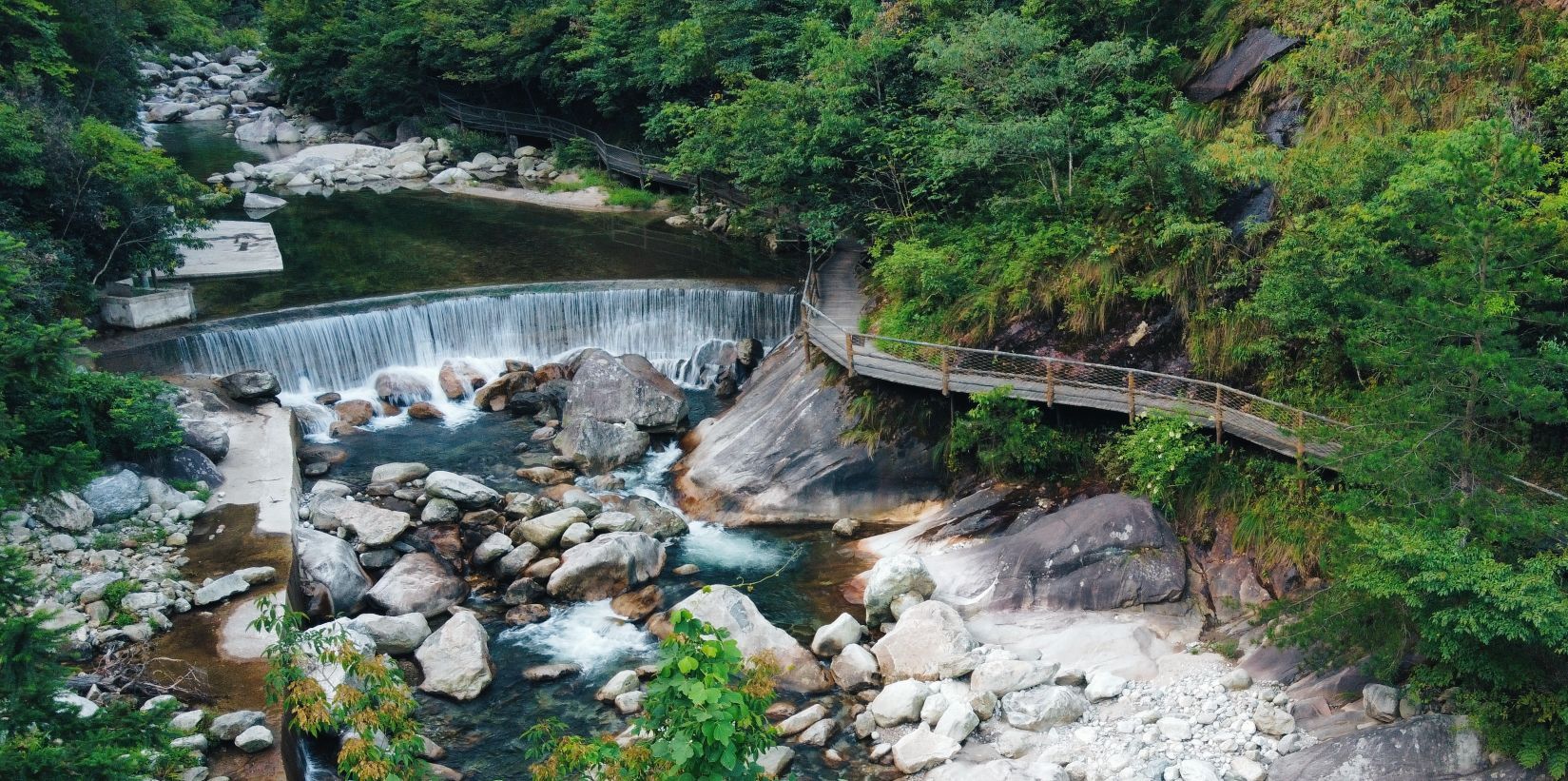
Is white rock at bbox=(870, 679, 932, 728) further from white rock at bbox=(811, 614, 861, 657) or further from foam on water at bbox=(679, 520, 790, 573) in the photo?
foam on water at bbox=(679, 520, 790, 573)

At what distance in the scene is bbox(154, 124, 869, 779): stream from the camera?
585 inches

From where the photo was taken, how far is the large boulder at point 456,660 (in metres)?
14.0

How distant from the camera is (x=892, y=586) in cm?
1525

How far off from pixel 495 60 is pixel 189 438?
29127 mm

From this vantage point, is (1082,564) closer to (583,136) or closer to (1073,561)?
(1073,561)

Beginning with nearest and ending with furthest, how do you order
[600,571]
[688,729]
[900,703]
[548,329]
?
[688,729]
[900,703]
[600,571]
[548,329]

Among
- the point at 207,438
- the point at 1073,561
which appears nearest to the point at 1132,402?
the point at 1073,561

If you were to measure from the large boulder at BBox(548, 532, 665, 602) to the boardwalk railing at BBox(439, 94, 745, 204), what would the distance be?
17653mm

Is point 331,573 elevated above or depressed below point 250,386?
below

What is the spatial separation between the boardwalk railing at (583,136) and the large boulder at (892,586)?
62.6 feet

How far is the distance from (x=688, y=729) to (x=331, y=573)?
36.3 feet

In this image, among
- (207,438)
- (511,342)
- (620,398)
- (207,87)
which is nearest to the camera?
(207,438)

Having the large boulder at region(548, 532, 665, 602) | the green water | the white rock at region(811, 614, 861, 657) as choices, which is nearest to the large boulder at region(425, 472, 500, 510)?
the large boulder at region(548, 532, 665, 602)

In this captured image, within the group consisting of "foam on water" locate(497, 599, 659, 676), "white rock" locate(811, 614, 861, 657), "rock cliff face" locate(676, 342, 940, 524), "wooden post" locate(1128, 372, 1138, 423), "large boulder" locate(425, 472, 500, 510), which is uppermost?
"wooden post" locate(1128, 372, 1138, 423)
